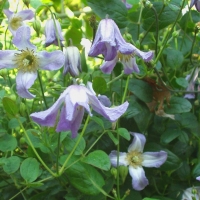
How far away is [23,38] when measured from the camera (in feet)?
2.07

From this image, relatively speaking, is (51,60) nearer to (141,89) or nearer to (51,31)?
(51,31)

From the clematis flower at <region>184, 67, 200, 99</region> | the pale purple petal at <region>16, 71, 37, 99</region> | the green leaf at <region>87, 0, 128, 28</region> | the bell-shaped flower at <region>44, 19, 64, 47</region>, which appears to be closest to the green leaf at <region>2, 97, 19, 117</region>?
the pale purple petal at <region>16, 71, 37, 99</region>

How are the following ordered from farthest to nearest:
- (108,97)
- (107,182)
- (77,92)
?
(108,97), (107,182), (77,92)

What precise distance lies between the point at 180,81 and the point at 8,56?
311mm

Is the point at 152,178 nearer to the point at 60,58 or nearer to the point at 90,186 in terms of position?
the point at 90,186

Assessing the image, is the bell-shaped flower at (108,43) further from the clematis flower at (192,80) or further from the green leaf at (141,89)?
the clematis flower at (192,80)

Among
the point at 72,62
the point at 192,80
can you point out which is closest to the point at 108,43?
the point at 72,62

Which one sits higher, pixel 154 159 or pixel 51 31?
pixel 51 31

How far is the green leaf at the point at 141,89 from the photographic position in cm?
81

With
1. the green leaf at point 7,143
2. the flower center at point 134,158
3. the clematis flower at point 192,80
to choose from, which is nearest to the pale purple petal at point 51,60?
the green leaf at point 7,143

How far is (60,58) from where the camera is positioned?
0.62m

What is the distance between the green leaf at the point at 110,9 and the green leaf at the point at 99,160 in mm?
265

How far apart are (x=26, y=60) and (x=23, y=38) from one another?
4 cm

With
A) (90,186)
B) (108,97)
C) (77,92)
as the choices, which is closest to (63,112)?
(77,92)
